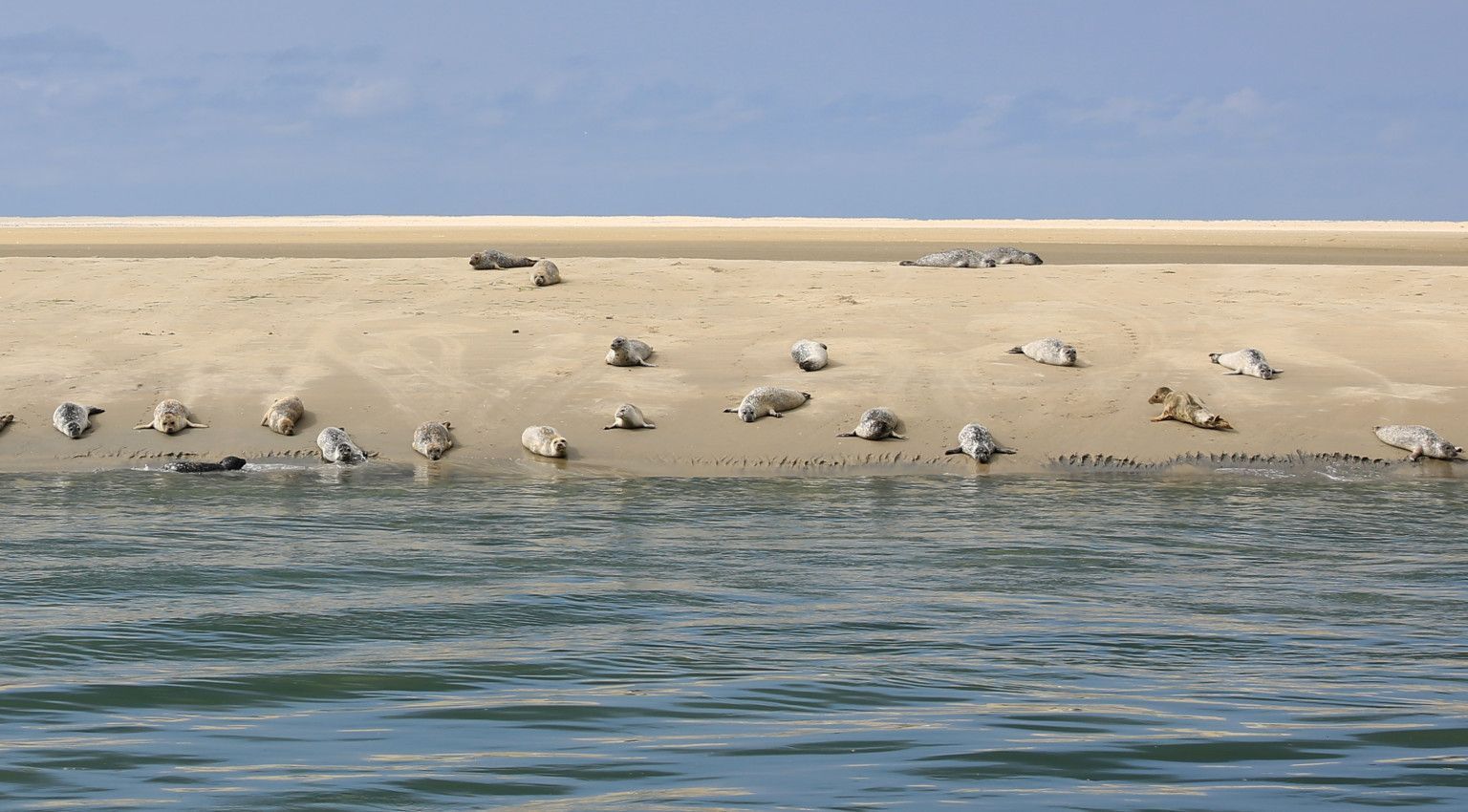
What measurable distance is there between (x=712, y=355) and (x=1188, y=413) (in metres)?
4.46

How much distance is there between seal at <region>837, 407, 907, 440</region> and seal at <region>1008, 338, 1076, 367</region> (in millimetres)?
2253

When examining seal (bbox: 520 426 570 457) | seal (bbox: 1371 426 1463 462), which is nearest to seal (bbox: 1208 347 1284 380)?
seal (bbox: 1371 426 1463 462)

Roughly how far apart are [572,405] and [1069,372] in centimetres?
446

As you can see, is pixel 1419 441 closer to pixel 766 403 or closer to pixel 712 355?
pixel 766 403

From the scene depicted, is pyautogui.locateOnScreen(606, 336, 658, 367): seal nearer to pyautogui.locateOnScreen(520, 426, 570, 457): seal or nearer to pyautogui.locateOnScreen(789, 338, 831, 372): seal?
pyautogui.locateOnScreen(789, 338, 831, 372): seal

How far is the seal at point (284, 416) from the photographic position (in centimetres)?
1248

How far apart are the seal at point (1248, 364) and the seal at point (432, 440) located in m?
6.93

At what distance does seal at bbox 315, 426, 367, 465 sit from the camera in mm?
11898

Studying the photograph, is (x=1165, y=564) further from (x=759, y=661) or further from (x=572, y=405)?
(x=572, y=405)

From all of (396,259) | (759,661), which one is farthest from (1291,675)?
(396,259)

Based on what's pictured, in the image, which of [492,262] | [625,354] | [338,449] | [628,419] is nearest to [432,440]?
[338,449]

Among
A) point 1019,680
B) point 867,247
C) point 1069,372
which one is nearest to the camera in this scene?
point 1019,680

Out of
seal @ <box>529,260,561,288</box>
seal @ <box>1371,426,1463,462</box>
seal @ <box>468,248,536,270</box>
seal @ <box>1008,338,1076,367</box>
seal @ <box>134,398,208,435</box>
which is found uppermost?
seal @ <box>468,248,536,270</box>

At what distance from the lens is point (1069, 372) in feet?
45.7
